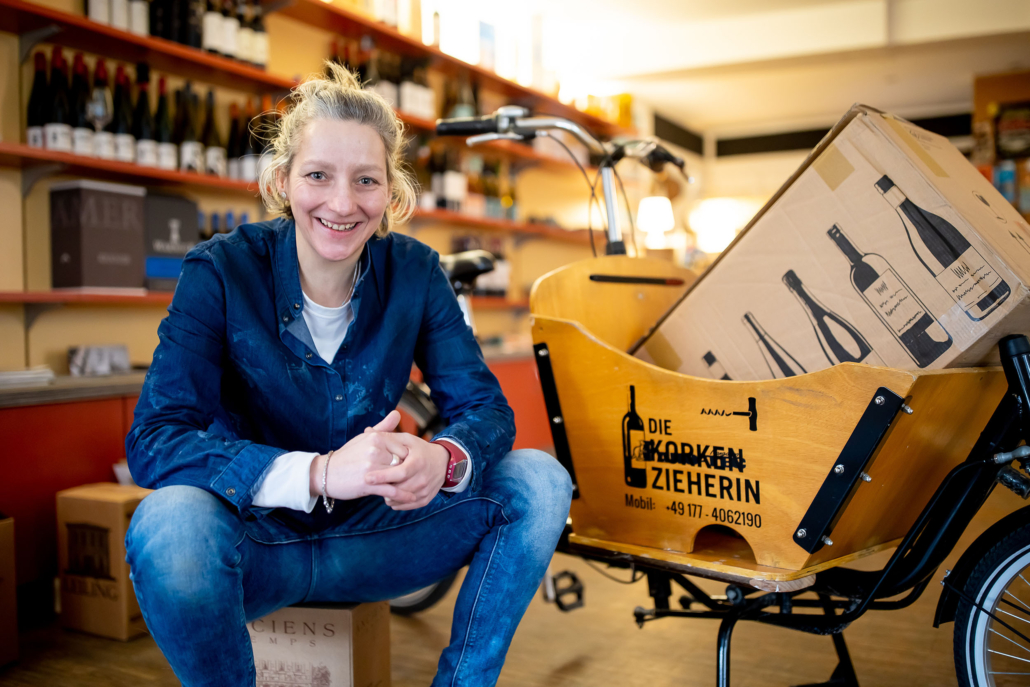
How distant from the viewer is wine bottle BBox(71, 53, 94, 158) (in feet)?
7.65

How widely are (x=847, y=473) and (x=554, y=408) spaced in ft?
1.70

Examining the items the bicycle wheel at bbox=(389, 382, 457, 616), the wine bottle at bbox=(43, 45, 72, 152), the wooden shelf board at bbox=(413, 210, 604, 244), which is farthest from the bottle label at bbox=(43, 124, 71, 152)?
the wooden shelf board at bbox=(413, 210, 604, 244)

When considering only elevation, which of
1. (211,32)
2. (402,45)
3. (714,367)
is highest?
(402,45)

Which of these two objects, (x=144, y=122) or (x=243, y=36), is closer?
(x=144, y=122)

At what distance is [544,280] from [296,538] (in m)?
0.64

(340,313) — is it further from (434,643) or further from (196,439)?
(434,643)

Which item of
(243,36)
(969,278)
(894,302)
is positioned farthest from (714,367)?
(243,36)

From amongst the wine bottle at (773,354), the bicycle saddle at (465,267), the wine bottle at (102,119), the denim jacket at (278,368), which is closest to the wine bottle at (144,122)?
the wine bottle at (102,119)

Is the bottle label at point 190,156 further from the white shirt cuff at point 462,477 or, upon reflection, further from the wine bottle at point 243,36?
the white shirt cuff at point 462,477

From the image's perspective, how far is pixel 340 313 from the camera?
1.29 metres

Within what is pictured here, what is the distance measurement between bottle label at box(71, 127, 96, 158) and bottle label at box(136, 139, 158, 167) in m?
A: 0.15

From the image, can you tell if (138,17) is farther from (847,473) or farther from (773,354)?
(847,473)

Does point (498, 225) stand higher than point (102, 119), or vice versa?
point (102, 119)

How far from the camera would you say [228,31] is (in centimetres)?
273
